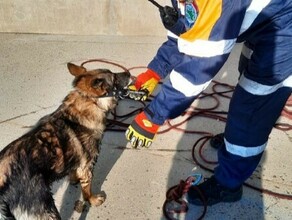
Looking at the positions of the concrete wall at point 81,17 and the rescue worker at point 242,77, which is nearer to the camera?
the rescue worker at point 242,77

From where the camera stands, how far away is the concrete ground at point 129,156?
100.0 inches

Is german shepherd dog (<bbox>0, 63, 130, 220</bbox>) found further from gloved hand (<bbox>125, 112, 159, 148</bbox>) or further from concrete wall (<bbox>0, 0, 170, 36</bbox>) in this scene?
concrete wall (<bbox>0, 0, 170, 36</bbox>)

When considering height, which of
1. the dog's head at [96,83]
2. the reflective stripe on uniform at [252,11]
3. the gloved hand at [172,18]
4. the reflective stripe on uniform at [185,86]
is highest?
the reflective stripe on uniform at [252,11]

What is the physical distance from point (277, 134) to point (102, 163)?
1692 mm

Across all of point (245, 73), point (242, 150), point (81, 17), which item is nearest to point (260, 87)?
point (245, 73)

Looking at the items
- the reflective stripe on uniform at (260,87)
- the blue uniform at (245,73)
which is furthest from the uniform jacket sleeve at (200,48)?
the reflective stripe on uniform at (260,87)

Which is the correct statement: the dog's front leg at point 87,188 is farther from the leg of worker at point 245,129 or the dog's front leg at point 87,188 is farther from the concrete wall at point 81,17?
the concrete wall at point 81,17

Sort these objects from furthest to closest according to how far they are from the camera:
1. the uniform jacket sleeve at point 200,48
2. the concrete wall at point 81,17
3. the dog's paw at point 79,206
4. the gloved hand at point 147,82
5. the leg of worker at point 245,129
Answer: the concrete wall at point 81,17 < the gloved hand at point 147,82 < the dog's paw at point 79,206 < the leg of worker at point 245,129 < the uniform jacket sleeve at point 200,48

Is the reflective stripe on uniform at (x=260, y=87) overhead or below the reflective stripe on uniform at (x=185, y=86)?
below

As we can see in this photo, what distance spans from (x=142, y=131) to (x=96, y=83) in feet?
1.52

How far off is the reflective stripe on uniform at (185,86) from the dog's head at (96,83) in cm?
58


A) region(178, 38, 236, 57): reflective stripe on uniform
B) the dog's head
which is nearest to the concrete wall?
the dog's head

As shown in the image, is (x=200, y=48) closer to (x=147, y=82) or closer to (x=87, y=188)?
(x=147, y=82)

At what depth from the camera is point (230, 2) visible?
5.74 feet
